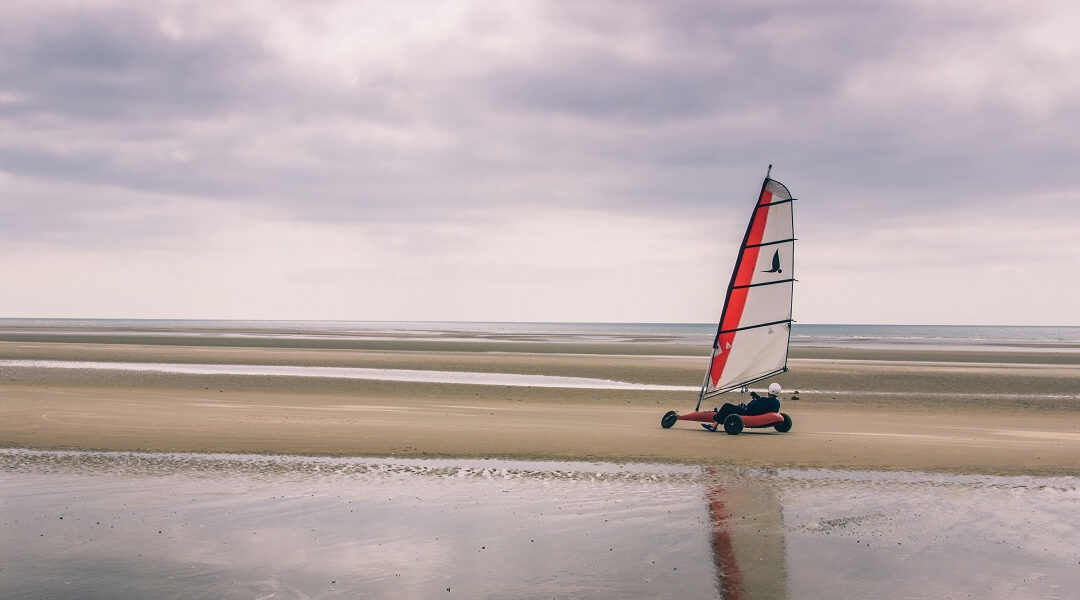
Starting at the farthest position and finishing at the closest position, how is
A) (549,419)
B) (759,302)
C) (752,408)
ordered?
1. (549,419)
2. (759,302)
3. (752,408)

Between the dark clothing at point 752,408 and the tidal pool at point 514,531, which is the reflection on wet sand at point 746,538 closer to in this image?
the tidal pool at point 514,531

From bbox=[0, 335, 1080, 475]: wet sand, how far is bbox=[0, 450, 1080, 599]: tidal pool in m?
1.88

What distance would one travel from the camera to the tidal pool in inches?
394

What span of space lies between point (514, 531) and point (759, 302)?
15335mm

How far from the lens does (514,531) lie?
12547 mm

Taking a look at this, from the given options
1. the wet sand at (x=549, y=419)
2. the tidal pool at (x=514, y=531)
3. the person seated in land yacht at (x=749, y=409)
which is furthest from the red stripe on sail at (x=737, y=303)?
the tidal pool at (x=514, y=531)

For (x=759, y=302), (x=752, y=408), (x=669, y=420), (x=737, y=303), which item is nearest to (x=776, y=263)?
(x=759, y=302)

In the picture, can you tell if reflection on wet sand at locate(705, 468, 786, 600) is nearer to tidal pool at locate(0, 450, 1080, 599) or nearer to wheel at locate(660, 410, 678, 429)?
tidal pool at locate(0, 450, 1080, 599)

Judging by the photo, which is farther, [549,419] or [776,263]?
[549,419]

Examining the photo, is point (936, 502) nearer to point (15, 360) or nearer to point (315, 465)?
point (315, 465)

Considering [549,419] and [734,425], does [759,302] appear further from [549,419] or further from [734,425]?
[549,419]

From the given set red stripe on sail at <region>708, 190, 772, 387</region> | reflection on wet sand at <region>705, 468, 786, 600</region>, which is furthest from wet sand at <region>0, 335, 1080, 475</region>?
reflection on wet sand at <region>705, 468, 786, 600</region>

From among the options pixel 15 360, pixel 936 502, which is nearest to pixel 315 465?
pixel 936 502

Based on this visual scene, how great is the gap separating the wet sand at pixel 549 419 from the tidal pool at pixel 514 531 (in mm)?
1879
